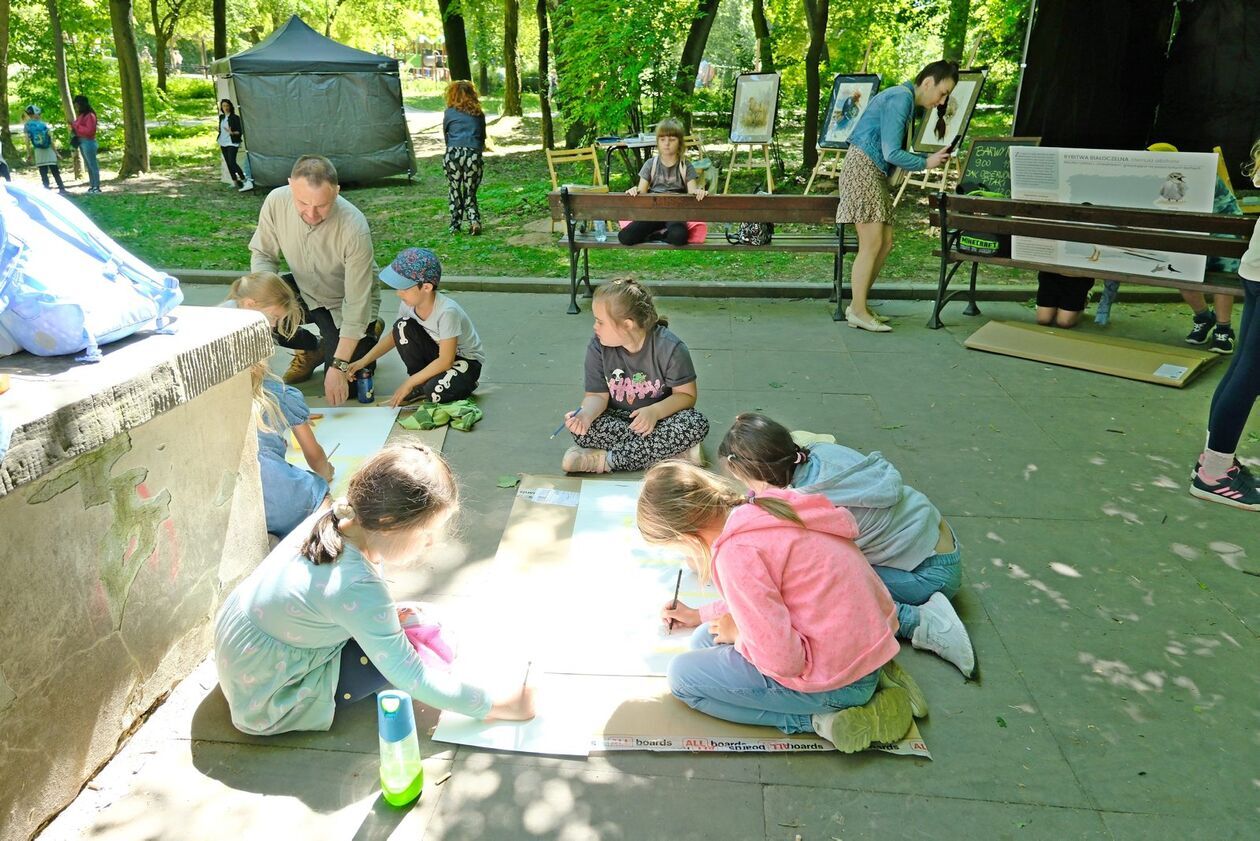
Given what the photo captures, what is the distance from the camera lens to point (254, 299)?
429cm

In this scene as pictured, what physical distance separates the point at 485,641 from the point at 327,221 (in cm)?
294

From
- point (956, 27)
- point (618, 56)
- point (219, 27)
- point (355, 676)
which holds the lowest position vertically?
point (355, 676)

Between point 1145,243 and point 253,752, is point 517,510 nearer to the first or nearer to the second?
point 253,752

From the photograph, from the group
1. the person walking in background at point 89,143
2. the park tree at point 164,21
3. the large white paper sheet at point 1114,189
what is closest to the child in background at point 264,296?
the large white paper sheet at point 1114,189

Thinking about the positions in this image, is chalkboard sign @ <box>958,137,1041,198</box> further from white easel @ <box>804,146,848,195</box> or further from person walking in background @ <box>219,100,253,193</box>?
person walking in background @ <box>219,100,253,193</box>

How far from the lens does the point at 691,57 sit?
40.2 ft

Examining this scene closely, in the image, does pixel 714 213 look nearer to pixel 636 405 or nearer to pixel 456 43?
pixel 636 405

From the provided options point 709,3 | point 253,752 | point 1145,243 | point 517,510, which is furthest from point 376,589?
point 709,3

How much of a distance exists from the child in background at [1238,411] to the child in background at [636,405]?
85.6 inches

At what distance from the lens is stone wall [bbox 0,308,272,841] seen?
81.1 inches

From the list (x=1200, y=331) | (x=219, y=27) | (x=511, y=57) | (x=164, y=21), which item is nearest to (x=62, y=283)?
(x=1200, y=331)

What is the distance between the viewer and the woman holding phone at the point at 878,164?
19.2ft

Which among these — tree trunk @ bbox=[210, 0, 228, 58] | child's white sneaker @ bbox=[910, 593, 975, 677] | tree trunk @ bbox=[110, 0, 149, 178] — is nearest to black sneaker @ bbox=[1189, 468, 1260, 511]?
child's white sneaker @ bbox=[910, 593, 975, 677]

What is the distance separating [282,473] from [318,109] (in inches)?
461
